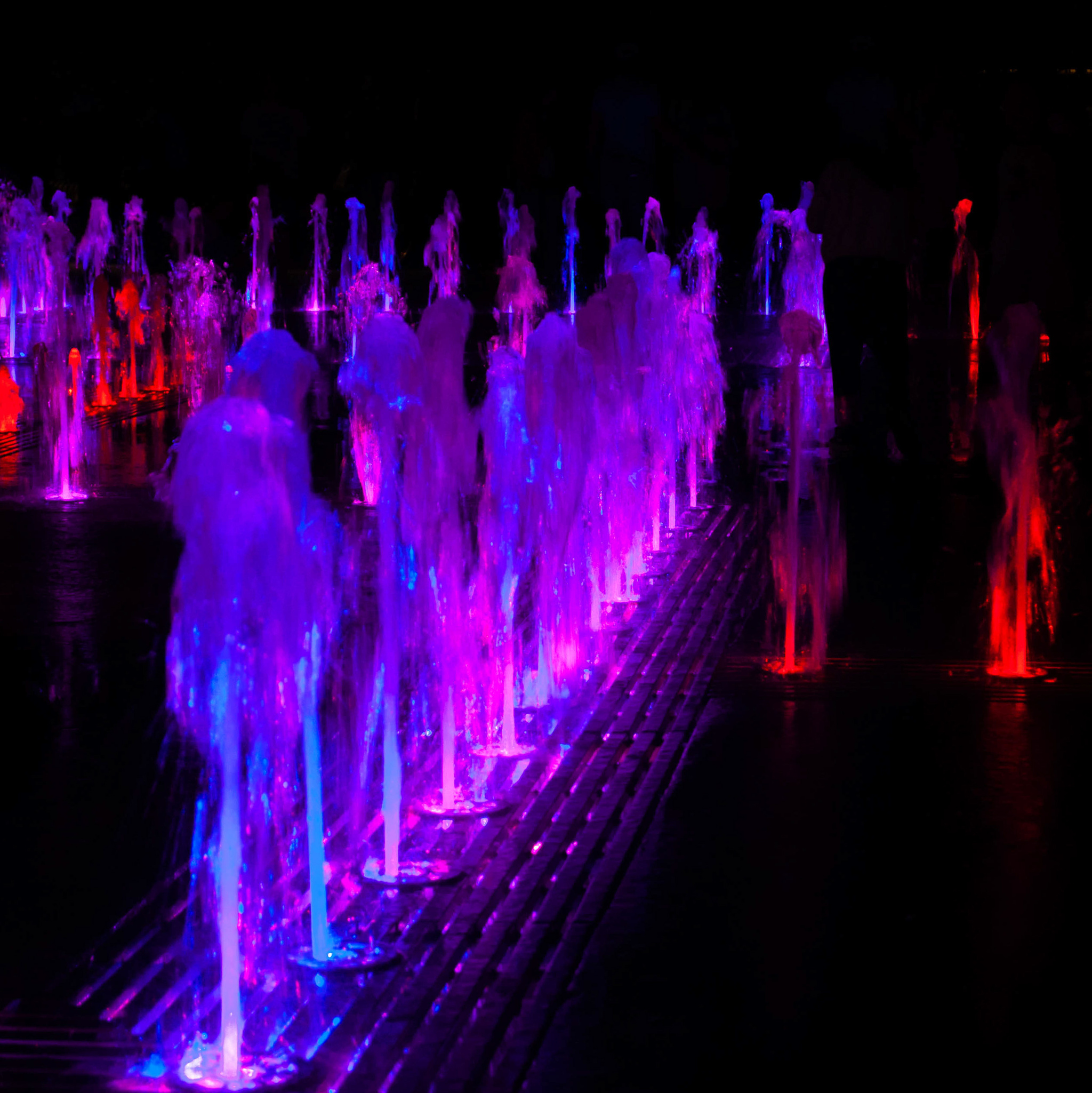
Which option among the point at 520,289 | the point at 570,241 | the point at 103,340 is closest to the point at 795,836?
the point at 103,340

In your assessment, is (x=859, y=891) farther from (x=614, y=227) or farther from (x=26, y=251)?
(x=26, y=251)

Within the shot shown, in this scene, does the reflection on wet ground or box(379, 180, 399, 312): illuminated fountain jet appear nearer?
the reflection on wet ground

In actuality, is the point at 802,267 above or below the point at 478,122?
below

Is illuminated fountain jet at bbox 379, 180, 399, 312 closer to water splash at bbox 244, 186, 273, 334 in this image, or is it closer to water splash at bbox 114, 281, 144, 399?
water splash at bbox 244, 186, 273, 334

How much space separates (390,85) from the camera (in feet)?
75.2

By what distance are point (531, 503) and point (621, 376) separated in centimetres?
170

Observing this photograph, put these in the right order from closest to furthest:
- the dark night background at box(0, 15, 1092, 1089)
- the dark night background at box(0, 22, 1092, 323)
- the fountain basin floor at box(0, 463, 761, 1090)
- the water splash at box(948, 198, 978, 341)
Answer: the fountain basin floor at box(0, 463, 761, 1090) → the dark night background at box(0, 15, 1092, 1089) → the water splash at box(948, 198, 978, 341) → the dark night background at box(0, 22, 1092, 323)

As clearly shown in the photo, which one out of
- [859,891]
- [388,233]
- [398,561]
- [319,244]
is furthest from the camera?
[388,233]

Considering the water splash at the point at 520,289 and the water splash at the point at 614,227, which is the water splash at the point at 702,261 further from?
the water splash at the point at 520,289

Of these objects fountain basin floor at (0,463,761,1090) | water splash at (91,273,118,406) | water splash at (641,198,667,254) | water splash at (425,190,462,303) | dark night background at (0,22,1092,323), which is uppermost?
dark night background at (0,22,1092,323)

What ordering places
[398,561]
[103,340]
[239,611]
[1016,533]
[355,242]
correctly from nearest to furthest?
[239,611] → [398,561] → [1016,533] → [103,340] → [355,242]

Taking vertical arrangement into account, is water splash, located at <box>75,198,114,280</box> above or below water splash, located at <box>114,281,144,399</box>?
above

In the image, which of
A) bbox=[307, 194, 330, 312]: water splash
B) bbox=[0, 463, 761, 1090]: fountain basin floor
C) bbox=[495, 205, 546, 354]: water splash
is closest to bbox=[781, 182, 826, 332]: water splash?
bbox=[495, 205, 546, 354]: water splash

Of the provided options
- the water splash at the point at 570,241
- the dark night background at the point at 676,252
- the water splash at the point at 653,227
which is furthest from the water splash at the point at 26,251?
the water splash at the point at 653,227
